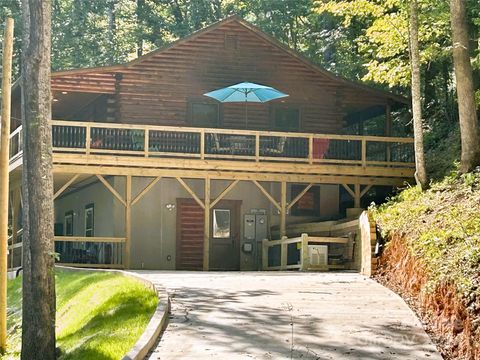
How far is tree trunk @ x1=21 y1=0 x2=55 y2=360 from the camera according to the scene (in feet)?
46.7

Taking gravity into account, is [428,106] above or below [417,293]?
above

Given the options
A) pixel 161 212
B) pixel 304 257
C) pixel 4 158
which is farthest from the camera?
pixel 161 212

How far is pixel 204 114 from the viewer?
30.3 m

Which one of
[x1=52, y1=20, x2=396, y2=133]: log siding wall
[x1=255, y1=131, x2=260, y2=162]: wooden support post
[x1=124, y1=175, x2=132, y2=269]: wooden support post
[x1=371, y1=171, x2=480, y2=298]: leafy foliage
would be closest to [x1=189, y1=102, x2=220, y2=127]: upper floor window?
[x1=52, y1=20, x2=396, y2=133]: log siding wall

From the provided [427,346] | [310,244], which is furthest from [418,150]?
[427,346]

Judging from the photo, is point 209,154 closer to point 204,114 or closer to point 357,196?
point 204,114

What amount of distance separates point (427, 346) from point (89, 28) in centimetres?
4190

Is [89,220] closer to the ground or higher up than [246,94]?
closer to the ground

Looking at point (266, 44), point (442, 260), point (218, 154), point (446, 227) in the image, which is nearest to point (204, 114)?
point (266, 44)

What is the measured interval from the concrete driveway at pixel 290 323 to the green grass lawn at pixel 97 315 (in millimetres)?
521

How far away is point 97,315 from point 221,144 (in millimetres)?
12632

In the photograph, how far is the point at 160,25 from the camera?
50031 millimetres

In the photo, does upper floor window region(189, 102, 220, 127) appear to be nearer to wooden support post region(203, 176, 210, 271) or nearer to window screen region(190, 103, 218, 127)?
window screen region(190, 103, 218, 127)

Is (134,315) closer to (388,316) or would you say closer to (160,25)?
(388,316)
